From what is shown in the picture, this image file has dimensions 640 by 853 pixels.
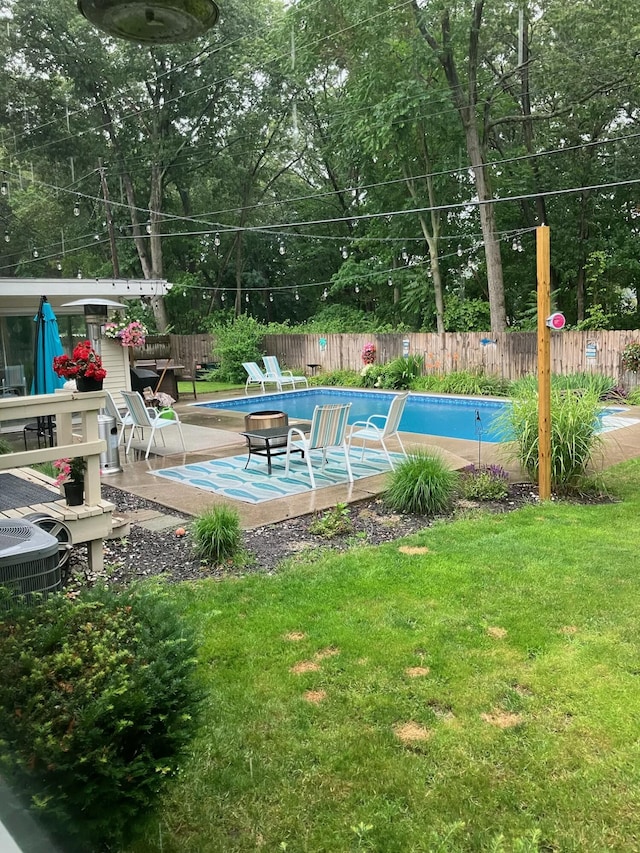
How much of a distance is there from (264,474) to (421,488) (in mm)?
2138

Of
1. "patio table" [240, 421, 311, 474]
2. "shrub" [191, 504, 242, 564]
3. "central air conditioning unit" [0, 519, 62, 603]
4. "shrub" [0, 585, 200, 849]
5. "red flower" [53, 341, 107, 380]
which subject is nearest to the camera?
"shrub" [0, 585, 200, 849]

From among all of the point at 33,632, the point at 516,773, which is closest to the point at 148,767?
the point at 33,632

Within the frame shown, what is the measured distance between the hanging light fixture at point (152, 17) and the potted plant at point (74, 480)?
271 cm

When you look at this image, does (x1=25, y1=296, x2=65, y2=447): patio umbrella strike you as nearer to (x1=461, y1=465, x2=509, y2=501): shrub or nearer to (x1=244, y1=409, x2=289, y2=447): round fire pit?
(x1=244, y1=409, x2=289, y2=447): round fire pit

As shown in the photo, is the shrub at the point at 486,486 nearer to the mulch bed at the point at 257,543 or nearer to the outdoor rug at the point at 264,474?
the mulch bed at the point at 257,543

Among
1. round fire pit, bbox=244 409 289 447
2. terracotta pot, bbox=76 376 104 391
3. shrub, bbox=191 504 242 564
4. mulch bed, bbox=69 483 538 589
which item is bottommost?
mulch bed, bbox=69 483 538 589

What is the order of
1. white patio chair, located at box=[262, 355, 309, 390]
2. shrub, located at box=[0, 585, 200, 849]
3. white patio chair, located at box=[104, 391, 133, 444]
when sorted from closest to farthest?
shrub, located at box=[0, 585, 200, 849], white patio chair, located at box=[104, 391, 133, 444], white patio chair, located at box=[262, 355, 309, 390]

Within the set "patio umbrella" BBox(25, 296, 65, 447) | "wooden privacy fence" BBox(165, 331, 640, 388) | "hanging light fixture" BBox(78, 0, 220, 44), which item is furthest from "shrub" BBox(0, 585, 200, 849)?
"wooden privacy fence" BBox(165, 331, 640, 388)

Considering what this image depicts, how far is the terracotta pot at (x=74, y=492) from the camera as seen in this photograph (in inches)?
166

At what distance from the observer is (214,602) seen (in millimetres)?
3760

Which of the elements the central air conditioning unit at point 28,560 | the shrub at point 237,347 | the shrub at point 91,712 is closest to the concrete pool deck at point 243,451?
the central air conditioning unit at point 28,560

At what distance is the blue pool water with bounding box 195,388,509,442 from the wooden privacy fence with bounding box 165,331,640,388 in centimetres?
207

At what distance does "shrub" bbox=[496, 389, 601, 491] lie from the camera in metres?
5.99

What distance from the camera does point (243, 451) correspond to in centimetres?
862
